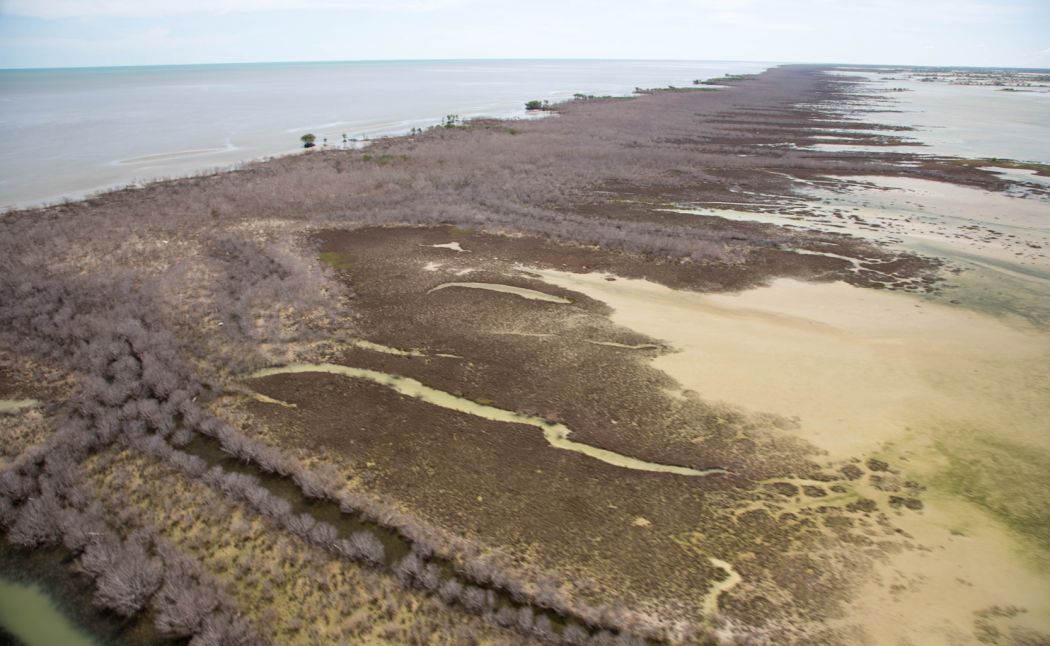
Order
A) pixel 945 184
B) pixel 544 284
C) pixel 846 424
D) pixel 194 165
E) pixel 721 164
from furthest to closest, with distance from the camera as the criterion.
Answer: pixel 721 164 < pixel 194 165 < pixel 945 184 < pixel 544 284 < pixel 846 424

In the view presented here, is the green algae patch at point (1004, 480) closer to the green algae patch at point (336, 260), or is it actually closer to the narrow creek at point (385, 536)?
the narrow creek at point (385, 536)

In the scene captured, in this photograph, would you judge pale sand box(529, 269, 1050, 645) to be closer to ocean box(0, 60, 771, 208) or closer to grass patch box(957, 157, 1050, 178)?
ocean box(0, 60, 771, 208)

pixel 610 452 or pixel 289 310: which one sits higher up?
pixel 289 310

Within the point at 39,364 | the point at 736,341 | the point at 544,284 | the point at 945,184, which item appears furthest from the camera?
the point at 945,184

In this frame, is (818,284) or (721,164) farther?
(721,164)

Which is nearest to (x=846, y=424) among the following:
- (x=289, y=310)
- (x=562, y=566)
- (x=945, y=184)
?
(x=562, y=566)

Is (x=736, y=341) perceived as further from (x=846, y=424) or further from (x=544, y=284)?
(x=544, y=284)

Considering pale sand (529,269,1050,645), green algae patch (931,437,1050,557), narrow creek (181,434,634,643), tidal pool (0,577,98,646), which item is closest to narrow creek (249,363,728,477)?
pale sand (529,269,1050,645)

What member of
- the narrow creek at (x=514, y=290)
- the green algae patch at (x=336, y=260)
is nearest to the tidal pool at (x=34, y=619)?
the narrow creek at (x=514, y=290)

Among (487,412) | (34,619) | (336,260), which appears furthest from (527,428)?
(336,260)
